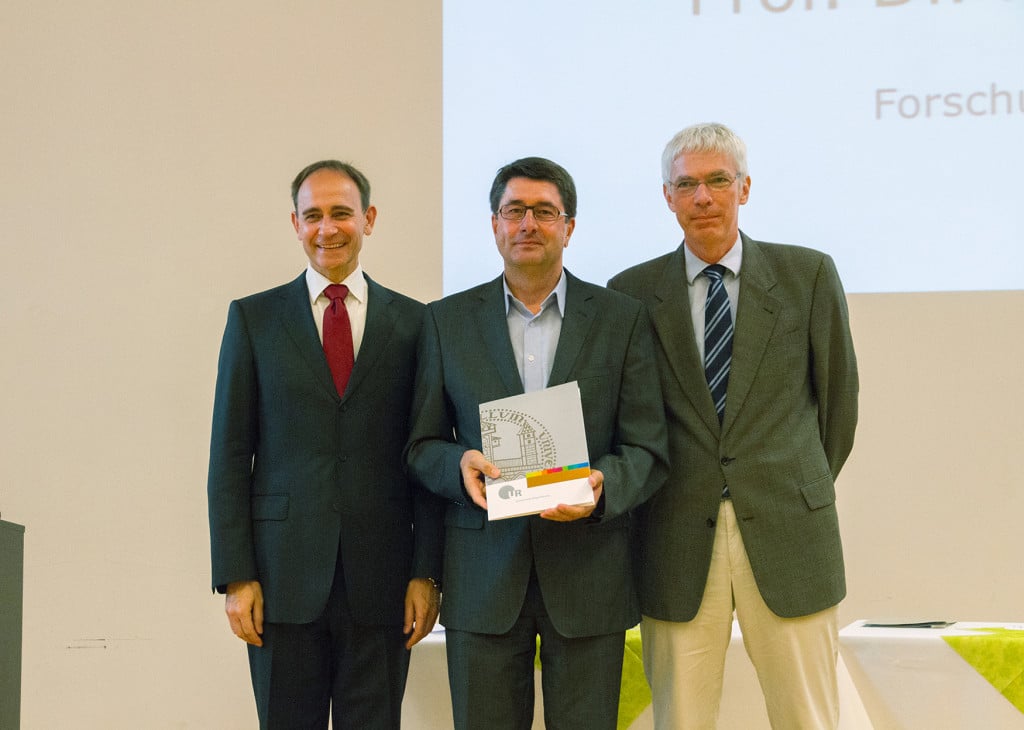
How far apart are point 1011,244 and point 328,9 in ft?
8.99

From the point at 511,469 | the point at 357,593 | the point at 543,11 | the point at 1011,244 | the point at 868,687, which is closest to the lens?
the point at 511,469

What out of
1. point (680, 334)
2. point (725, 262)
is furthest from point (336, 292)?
point (725, 262)

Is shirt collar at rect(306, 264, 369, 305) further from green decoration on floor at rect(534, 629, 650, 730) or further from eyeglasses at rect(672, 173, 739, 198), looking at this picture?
green decoration on floor at rect(534, 629, 650, 730)

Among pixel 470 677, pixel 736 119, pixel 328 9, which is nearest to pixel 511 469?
pixel 470 677

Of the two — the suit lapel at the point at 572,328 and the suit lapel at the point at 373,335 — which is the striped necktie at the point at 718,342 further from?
the suit lapel at the point at 373,335

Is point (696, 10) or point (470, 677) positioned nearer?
point (470, 677)

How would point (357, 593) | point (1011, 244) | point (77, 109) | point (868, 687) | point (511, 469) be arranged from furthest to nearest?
point (77, 109) < point (1011, 244) < point (868, 687) < point (357, 593) < point (511, 469)

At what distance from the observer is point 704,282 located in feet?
7.90

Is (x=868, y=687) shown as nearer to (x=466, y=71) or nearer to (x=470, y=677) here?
(x=470, y=677)

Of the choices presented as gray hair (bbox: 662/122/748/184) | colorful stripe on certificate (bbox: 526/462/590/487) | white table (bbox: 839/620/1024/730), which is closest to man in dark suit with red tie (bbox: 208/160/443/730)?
colorful stripe on certificate (bbox: 526/462/590/487)

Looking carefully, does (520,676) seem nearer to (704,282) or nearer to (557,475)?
(557,475)

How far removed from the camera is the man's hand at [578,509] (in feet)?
6.63

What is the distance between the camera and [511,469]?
82.5 inches

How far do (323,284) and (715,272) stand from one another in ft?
3.04
